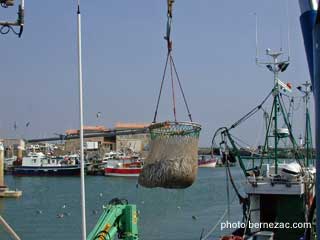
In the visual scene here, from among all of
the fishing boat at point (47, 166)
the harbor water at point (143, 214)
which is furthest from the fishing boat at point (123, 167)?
the harbor water at point (143, 214)

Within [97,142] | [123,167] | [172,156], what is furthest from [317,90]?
[97,142]

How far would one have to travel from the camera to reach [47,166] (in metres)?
75.6

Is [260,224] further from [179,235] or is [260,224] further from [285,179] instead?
[179,235]

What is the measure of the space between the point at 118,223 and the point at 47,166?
6661 cm

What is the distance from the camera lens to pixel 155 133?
6.54 metres

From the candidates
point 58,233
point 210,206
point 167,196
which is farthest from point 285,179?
point 167,196

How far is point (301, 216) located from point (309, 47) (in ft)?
35.2

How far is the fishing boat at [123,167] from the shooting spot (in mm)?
70438

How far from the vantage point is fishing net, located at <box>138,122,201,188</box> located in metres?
6.22

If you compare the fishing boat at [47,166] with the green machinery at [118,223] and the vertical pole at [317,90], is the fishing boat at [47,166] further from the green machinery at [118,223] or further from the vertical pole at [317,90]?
the vertical pole at [317,90]

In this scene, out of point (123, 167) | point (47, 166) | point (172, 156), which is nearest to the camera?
point (172, 156)

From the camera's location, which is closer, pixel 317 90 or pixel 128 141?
pixel 317 90

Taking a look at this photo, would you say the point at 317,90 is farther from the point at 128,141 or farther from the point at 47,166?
the point at 128,141

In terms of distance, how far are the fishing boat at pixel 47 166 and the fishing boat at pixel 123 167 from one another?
431 cm
